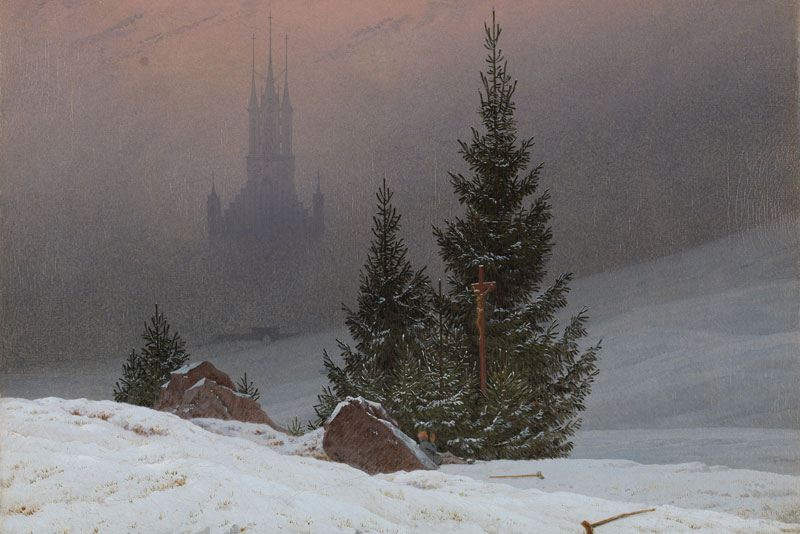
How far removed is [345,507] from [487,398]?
241 inches

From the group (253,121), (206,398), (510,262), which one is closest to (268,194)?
(253,121)

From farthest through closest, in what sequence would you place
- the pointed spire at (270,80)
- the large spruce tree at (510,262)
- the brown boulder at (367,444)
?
the large spruce tree at (510,262), the pointed spire at (270,80), the brown boulder at (367,444)

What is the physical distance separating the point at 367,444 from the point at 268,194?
597 centimetres

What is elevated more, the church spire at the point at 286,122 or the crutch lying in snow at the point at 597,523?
the church spire at the point at 286,122

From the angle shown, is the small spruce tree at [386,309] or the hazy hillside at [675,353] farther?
the small spruce tree at [386,309]

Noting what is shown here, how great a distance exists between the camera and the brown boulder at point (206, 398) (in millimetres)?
9844

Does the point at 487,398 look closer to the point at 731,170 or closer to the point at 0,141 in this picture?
the point at 731,170

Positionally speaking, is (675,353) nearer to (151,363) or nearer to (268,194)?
(268,194)

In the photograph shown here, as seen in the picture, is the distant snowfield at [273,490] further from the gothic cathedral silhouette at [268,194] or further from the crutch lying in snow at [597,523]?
the gothic cathedral silhouette at [268,194]

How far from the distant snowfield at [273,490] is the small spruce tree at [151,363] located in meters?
4.05

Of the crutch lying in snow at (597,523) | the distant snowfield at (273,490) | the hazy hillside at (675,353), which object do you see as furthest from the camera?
the hazy hillside at (675,353)

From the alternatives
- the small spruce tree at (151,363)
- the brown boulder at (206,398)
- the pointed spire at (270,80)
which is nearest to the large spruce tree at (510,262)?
the pointed spire at (270,80)

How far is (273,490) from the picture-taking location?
6.21 m

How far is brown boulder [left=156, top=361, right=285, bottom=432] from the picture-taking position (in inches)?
388
